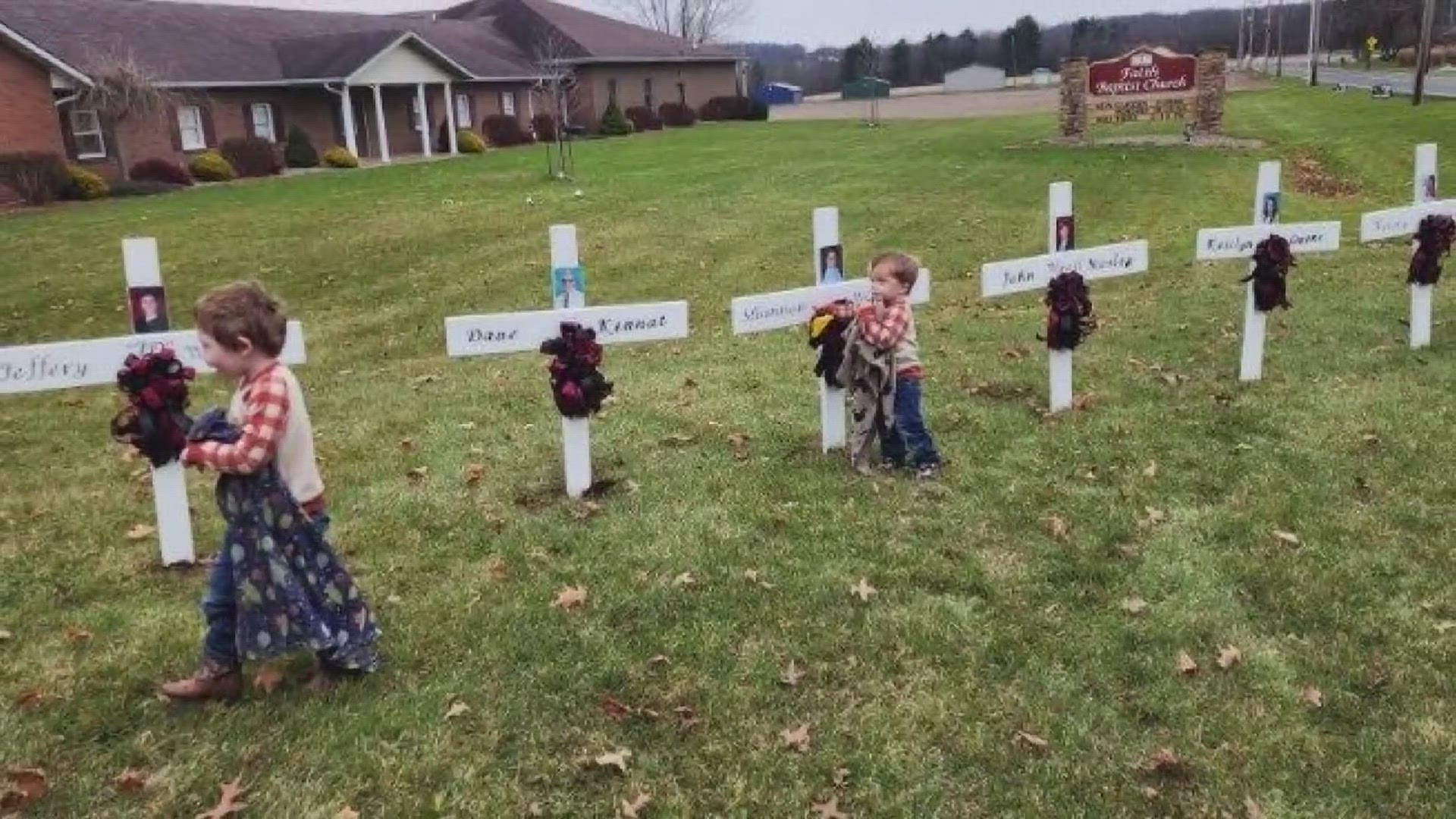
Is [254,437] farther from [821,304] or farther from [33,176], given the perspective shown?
[33,176]

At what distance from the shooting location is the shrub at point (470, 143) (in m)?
37.8

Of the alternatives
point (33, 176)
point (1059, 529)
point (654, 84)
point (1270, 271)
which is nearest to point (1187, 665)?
point (1059, 529)

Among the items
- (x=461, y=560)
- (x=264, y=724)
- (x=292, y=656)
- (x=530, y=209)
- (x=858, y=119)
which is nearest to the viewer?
(x=264, y=724)

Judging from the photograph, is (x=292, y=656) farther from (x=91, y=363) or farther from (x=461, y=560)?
(x=91, y=363)

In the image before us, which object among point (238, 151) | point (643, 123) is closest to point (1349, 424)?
point (238, 151)

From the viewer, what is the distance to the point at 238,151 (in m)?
31.1

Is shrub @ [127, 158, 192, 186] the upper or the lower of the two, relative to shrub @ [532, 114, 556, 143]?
lower

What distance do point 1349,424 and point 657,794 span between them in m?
5.38

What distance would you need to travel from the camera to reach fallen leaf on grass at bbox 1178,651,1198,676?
4457 mm

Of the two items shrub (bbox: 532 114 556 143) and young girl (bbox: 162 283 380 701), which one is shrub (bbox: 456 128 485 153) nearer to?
shrub (bbox: 532 114 556 143)

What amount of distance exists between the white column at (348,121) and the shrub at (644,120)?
12.3 m

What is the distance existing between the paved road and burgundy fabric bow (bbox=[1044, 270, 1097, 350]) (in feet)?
121

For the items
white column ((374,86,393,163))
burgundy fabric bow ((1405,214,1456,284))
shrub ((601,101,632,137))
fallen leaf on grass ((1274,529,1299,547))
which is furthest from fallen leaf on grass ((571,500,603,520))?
shrub ((601,101,632,137))

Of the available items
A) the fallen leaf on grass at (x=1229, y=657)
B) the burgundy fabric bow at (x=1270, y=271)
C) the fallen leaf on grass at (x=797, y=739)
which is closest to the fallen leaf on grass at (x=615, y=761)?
the fallen leaf on grass at (x=797, y=739)
